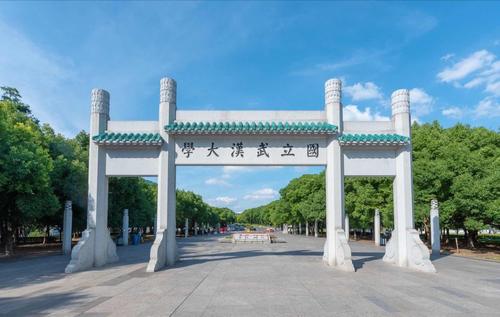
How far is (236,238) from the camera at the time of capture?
121 feet

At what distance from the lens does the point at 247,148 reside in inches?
664

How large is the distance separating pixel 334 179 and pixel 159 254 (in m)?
8.04

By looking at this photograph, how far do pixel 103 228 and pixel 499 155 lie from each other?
26.1 m

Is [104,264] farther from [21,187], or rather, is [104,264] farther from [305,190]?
[305,190]

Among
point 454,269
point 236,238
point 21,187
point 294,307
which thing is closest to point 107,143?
point 21,187

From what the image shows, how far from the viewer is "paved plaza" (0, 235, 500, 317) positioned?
8.68 m

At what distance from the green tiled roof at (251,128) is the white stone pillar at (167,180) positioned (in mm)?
685

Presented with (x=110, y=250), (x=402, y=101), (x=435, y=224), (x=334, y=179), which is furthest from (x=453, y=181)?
(x=110, y=250)

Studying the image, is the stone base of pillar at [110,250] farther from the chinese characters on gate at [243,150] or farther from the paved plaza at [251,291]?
the chinese characters on gate at [243,150]

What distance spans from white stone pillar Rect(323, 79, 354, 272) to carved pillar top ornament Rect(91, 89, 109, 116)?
10.2 meters

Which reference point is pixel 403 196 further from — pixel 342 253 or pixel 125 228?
pixel 125 228

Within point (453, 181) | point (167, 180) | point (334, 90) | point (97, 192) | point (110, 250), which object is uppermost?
point (334, 90)

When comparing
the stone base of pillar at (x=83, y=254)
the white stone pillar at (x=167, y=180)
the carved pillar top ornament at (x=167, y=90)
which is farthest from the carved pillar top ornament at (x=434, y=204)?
the stone base of pillar at (x=83, y=254)

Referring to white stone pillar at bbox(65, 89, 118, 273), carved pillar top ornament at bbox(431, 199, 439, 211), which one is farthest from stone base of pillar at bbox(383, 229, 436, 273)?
white stone pillar at bbox(65, 89, 118, 273)
